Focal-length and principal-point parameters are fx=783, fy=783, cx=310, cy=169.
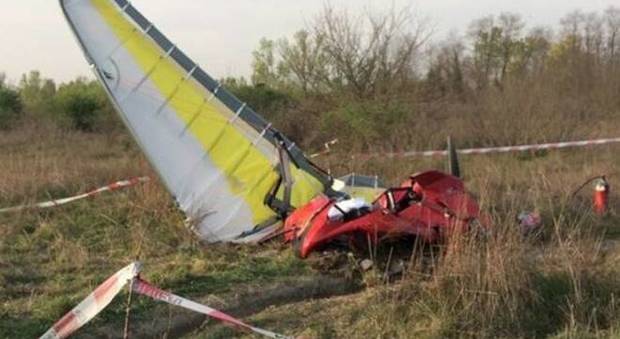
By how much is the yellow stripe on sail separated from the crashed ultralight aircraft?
1 centimetres

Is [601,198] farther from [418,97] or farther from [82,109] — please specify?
[82,109]

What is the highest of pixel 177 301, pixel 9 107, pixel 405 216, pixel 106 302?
pixel 405 216

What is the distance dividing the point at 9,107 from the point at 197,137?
32863 millimetres

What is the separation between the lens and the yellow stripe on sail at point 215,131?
26.9 ft

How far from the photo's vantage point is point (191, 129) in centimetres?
831

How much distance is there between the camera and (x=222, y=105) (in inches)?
330

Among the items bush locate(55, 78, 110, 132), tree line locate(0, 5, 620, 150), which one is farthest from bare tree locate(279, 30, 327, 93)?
bush locate(55, 78, 110, 132)

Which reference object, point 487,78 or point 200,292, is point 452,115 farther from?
point 200,292

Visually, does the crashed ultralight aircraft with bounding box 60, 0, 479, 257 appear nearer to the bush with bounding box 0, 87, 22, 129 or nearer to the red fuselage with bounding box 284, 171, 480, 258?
the red fuselage with bounding box 284, 171, 480, 258

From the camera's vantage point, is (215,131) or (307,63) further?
(307,63)

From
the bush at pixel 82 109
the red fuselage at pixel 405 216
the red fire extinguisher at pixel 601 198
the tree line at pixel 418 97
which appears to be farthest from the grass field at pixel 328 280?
the bush at pixel 82 109

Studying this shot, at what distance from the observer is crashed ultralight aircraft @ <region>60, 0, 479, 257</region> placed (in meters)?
8.03

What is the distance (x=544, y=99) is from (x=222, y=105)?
18.1 metres

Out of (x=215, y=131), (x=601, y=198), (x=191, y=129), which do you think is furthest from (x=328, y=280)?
(x=601, y=198)
